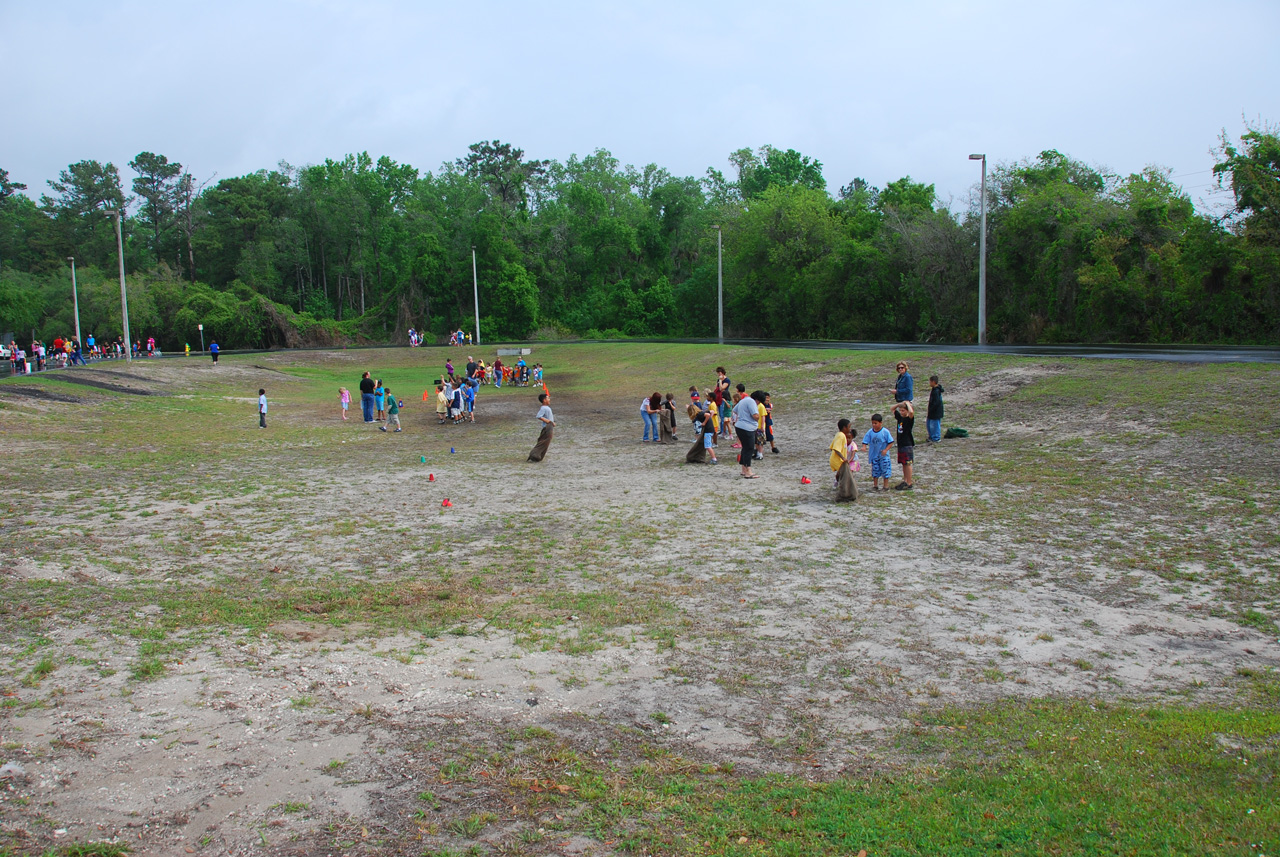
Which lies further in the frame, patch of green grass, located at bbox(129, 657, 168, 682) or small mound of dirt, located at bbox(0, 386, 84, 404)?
small mound of dirt, located at bbox(0, 386, 84, 404)

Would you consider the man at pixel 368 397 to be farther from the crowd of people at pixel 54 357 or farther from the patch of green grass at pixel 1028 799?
the patch of green grass at pixel 1028 799

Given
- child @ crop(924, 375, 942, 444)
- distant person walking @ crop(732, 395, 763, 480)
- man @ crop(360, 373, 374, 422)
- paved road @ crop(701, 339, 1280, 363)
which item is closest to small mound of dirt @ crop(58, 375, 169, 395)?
man @ crop(360, 373, 374, 422)

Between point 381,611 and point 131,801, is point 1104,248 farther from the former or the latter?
point 131,801

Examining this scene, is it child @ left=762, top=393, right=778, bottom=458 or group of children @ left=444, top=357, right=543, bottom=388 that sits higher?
group of children @ left=444, top=357, right=543, bottom=388

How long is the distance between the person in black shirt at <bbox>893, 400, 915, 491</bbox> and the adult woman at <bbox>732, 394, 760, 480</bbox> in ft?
9.43

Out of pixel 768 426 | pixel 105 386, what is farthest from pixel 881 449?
pixel 105 386

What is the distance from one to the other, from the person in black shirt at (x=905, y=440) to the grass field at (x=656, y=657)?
567 mm

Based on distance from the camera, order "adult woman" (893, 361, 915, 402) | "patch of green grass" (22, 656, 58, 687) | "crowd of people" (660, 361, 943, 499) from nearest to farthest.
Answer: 1. "patch of green grass" (22, 656, 58, 687)
2. "crowd of people" (660, 361, 943, 499)
3. "adult woman" (893, 361, 915, 402)

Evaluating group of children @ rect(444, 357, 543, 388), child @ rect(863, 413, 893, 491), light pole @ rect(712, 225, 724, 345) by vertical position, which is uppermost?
light pole @ rect(712, 225, 724, 345)

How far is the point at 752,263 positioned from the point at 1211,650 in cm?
6033

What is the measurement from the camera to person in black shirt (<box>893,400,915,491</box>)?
14.2 m

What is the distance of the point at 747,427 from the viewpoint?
16438 mm

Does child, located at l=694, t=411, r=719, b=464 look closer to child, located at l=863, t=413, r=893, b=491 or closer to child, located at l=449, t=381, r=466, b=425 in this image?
child, located at l=863, t=413, r=893, b=491

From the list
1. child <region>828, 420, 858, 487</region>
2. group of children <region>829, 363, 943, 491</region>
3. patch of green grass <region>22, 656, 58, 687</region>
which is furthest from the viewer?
group of children <region>829, 363, 943, 491</region>
